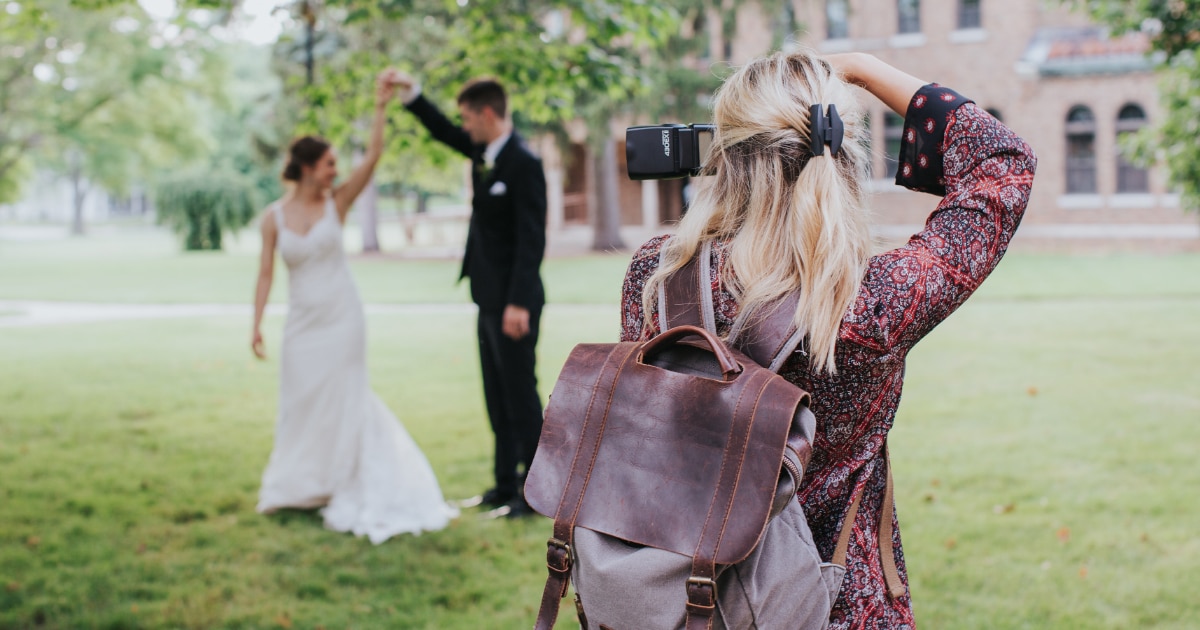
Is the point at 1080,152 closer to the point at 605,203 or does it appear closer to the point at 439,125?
the point at 605,203

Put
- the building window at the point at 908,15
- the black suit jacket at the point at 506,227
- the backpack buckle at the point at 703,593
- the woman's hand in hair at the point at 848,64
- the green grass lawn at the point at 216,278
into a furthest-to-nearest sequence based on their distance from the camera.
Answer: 1. the building window at the point at 908,15
2. the green grass lawn at the point at 216,278
3. the black suit jacket at the point at 506,227
4. the woman's hand in hair at the point at 848,64
5. the backpack buckle at the point at 703,593

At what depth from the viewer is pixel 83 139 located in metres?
39.1

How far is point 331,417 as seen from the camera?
644 centimetres

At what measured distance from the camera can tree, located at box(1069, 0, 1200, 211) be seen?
7574mm

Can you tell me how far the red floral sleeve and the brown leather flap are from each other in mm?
270

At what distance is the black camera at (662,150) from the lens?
203 centimetres

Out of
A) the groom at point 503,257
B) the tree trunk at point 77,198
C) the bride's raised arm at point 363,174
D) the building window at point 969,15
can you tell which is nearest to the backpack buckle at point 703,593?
the groom at point 503,257

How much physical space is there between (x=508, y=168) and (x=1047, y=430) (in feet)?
16.2

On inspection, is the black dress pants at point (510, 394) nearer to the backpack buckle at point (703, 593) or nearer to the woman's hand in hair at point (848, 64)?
the woman's hand in hair at point (848, 64)

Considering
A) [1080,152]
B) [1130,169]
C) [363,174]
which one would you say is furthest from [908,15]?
[363,174]

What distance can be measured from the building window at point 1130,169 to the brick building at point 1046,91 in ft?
0.09

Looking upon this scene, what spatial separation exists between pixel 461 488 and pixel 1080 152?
27838 mm

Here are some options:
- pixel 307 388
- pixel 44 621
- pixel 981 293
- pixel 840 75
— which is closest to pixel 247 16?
pixel 307 388

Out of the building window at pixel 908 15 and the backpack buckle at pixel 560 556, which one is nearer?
the backpack buckle at pixel 560 556
